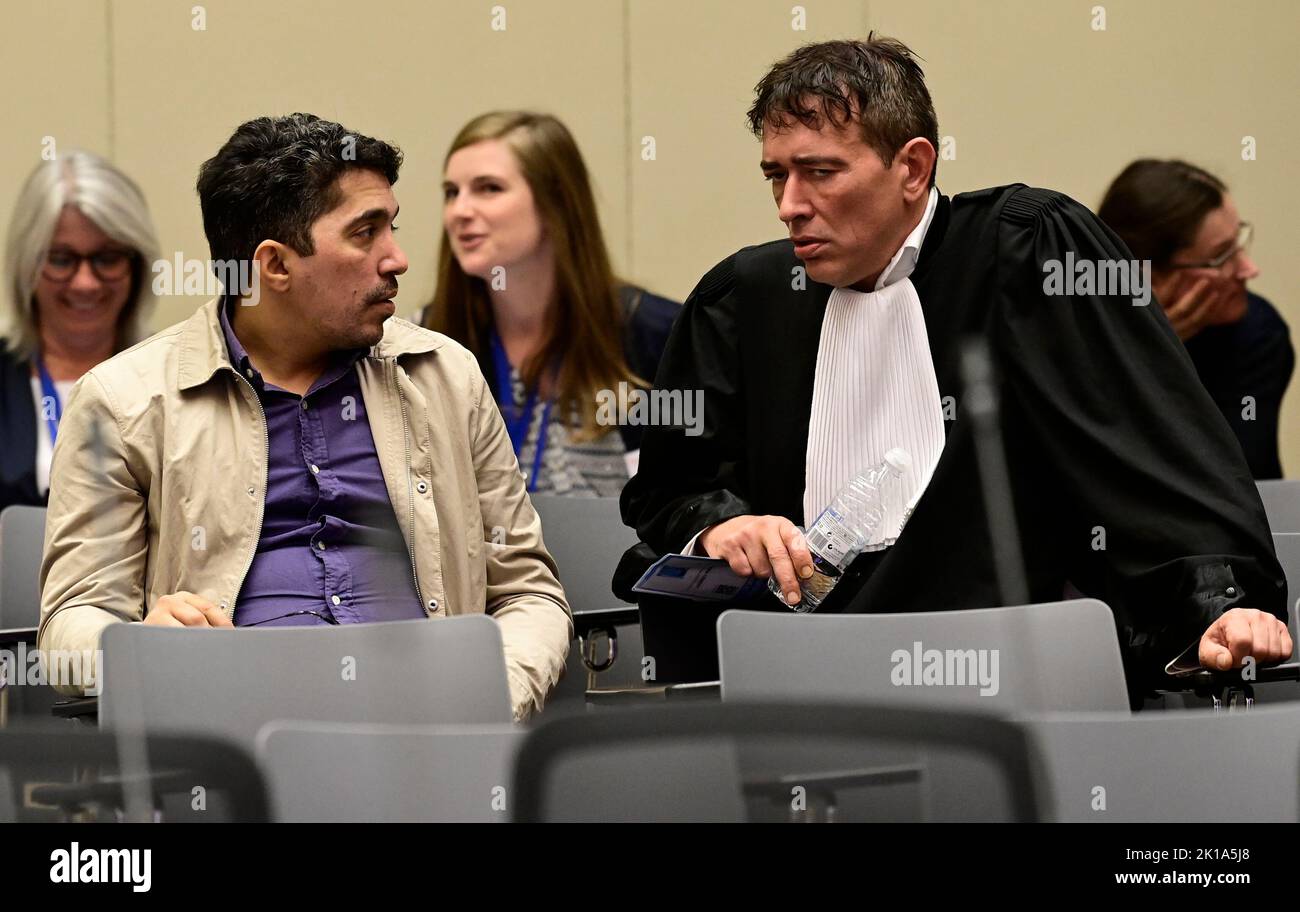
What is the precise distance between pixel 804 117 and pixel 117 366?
1114 mm

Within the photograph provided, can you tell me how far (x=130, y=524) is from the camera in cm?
232

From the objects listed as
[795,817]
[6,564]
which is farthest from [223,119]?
[795,817]

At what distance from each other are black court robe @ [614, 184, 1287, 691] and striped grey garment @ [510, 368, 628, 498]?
3.66 ft

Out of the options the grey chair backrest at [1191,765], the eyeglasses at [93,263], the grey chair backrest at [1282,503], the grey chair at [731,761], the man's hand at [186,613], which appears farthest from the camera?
the eyeglasses at [93,263]

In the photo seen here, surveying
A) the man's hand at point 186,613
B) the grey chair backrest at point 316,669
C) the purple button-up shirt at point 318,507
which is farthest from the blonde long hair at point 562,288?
the grey chair backrest at point 316,669

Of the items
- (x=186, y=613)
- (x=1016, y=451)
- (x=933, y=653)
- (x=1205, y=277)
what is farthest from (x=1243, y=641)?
(x=1205, y=277)

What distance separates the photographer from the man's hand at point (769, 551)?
82.0 inches

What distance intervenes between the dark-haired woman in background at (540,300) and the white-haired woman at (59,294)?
775mm

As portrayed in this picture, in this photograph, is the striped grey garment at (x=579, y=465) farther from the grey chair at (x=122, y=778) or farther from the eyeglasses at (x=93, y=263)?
the grey chair at (x=122, y=778)

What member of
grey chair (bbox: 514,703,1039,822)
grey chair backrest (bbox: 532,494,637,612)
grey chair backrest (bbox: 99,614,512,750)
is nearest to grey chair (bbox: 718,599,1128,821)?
grey chair backrest (bbox: 99,614,512,750)

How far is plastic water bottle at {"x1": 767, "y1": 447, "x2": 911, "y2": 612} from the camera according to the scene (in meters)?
2.31

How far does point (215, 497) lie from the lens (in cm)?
232

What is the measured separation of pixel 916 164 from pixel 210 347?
3.72 feet
